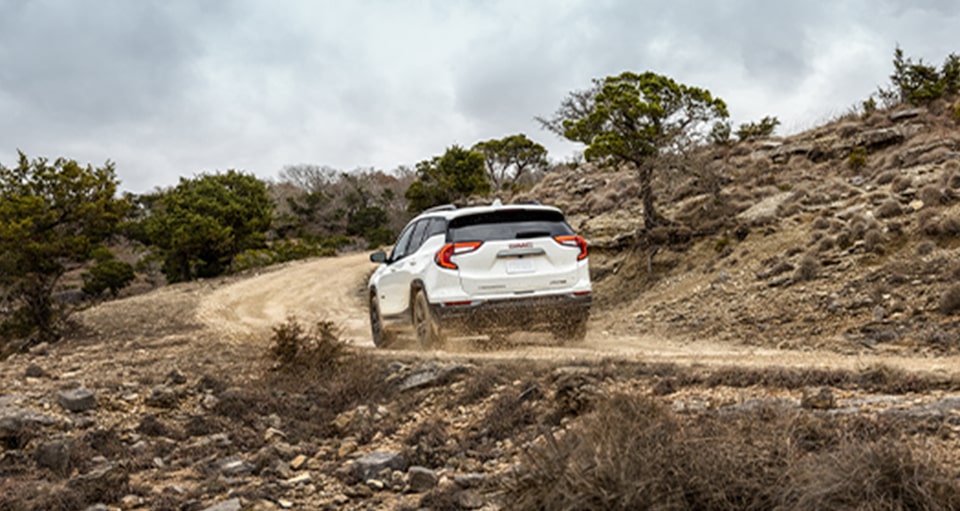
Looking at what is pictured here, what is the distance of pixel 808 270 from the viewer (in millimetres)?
13359

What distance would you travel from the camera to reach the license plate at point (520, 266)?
30.8 ft

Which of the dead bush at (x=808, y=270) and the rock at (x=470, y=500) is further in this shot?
the dead bush at (x=808, y=270)

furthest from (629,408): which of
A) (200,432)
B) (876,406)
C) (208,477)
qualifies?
(200,432)

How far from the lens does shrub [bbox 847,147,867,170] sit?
23.0m

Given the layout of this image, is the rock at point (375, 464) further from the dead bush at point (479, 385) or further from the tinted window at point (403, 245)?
the tinted window at point (403, 245)

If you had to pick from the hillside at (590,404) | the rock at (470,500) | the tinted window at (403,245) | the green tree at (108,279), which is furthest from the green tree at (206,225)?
the rock at (470,500)

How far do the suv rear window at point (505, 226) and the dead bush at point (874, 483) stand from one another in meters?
6.27

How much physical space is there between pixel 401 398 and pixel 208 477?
2145 millimetres

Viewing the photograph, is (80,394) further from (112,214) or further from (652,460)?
(112,214)

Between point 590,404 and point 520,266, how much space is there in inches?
155

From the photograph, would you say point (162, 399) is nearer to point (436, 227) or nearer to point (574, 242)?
point (436, 227)

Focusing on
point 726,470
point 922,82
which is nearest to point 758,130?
point 922,82

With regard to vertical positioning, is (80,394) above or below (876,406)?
above

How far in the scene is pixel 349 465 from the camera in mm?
5543
